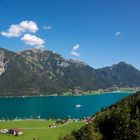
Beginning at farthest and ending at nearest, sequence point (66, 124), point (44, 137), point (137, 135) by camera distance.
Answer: point (66, 124) < point (44, 137) < point (137, 135)

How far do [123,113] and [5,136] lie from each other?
52665mm

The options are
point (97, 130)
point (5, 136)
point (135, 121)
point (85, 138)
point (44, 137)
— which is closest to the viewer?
point (135, 121)

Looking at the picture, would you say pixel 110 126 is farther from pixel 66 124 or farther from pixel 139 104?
pixel 66 124

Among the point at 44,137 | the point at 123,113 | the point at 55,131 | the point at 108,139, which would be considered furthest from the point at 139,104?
the point at 55,131

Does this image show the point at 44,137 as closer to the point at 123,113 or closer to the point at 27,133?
the point at 27,133

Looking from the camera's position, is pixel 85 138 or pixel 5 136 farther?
pixel 5 136

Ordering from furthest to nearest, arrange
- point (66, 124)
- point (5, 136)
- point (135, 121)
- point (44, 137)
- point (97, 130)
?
point (66, 124), point (5, 136), point (44, 137), point (97, 130), point (135, 121)

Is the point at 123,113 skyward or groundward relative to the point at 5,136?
skyward

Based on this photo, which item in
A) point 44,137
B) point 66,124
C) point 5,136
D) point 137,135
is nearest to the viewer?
point 137,135

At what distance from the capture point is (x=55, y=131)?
365ft

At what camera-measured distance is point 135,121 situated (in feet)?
192

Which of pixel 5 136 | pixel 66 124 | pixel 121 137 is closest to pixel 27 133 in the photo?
pixel 5 136

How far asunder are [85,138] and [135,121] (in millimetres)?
9697

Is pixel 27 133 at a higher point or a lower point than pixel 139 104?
lower
